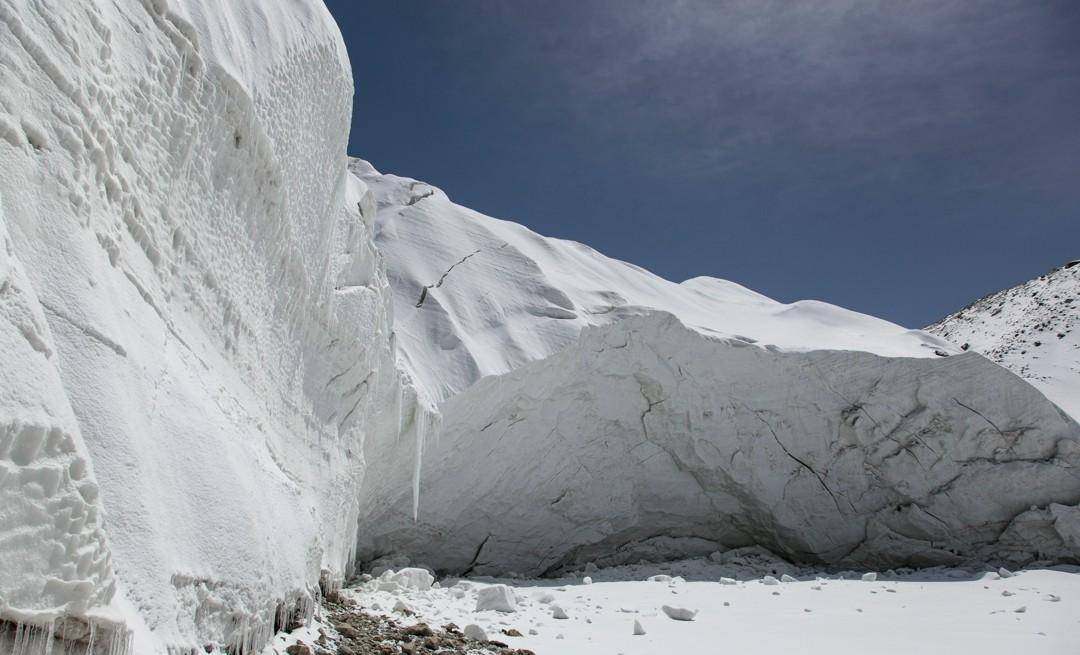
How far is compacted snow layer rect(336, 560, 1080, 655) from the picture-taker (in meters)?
6.34

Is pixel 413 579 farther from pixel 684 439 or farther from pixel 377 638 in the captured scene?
pixel 684 439

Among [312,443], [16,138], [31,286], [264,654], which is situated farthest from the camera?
[312,443]

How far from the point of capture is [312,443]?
6.73 m

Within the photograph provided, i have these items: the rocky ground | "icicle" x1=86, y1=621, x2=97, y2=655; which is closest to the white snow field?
"icicle" x1=86, y1=621, x2=97, y2=655

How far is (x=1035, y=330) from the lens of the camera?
67.1 feet

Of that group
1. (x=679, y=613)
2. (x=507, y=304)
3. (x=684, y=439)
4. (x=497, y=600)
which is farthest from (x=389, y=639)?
(x=684, y=439)

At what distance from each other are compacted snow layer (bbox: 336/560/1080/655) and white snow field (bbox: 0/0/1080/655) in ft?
0.28

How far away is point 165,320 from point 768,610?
23.0 ft

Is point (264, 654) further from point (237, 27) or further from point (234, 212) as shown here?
point (237, 27)

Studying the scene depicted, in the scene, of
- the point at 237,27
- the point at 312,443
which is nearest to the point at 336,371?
the point at 312,443

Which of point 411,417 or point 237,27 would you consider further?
point 411,417

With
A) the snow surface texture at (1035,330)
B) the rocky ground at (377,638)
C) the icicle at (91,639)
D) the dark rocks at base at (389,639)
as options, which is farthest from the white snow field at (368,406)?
the snow surface texture at (1035,330)

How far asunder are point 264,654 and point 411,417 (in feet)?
17.2

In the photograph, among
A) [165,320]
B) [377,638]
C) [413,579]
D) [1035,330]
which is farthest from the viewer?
[1035,330]
